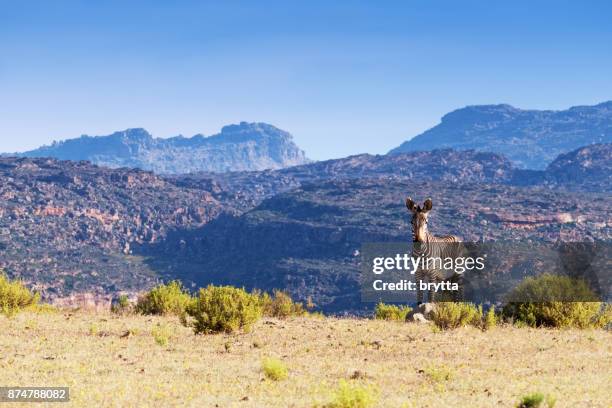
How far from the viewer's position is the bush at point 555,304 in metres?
22.3

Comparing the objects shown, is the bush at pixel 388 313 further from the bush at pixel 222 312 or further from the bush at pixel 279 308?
the bush at pixel 222 312

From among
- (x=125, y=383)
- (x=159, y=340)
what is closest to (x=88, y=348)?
(x=159, y=340)

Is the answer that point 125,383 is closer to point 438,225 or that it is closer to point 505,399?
point 505,399

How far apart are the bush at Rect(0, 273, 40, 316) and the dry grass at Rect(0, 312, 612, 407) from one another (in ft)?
10.9

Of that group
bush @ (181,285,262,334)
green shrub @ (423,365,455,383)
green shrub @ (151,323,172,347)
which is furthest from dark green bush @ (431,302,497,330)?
green shrub @ (151,323,172,347)

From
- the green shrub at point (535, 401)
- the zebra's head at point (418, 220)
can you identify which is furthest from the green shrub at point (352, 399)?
the zebra's head at point (418, 220)

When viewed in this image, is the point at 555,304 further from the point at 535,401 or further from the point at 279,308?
the point at 535,401

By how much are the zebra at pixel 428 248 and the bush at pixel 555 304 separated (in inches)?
90.8

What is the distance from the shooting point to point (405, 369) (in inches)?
593

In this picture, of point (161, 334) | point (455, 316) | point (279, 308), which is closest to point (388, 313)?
point (279, 308)

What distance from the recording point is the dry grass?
495 inches

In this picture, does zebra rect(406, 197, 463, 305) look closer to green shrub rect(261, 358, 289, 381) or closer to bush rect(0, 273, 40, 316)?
green shrub rect(261, 358, 289, 381)

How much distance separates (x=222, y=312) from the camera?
1997 cm

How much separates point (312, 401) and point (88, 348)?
24.3 ft
